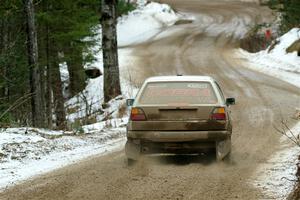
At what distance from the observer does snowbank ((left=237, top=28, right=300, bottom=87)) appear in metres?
25.7

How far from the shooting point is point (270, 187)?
8.00 m

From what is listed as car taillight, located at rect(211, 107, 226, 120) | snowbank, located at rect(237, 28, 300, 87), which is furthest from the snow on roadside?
snowbank, located at rect(237, 28, 300, 87)

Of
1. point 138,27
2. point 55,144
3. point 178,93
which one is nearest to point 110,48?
point 55,144

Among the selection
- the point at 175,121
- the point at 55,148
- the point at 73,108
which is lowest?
the point at 73,108

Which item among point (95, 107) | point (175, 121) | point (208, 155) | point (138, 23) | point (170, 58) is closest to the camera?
point (175, 121)

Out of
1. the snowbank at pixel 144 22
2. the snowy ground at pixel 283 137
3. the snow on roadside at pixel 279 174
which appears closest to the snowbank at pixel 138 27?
the snowbank at pixel 144 22

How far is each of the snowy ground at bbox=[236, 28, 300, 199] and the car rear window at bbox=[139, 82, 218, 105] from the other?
4.82ft

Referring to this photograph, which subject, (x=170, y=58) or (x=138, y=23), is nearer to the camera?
(x=170, y=58)

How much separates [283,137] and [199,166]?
3.69 metres

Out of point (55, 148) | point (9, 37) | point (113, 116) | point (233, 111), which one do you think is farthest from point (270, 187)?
point (9, 37)

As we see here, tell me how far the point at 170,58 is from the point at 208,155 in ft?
70.6

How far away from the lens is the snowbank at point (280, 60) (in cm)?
2569

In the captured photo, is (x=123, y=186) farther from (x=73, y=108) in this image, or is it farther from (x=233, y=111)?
(x=73, y=108)

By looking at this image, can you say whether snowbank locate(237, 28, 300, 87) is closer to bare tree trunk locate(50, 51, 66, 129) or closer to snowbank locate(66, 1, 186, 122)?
snowbank locate(66, 1, 186, 122)
